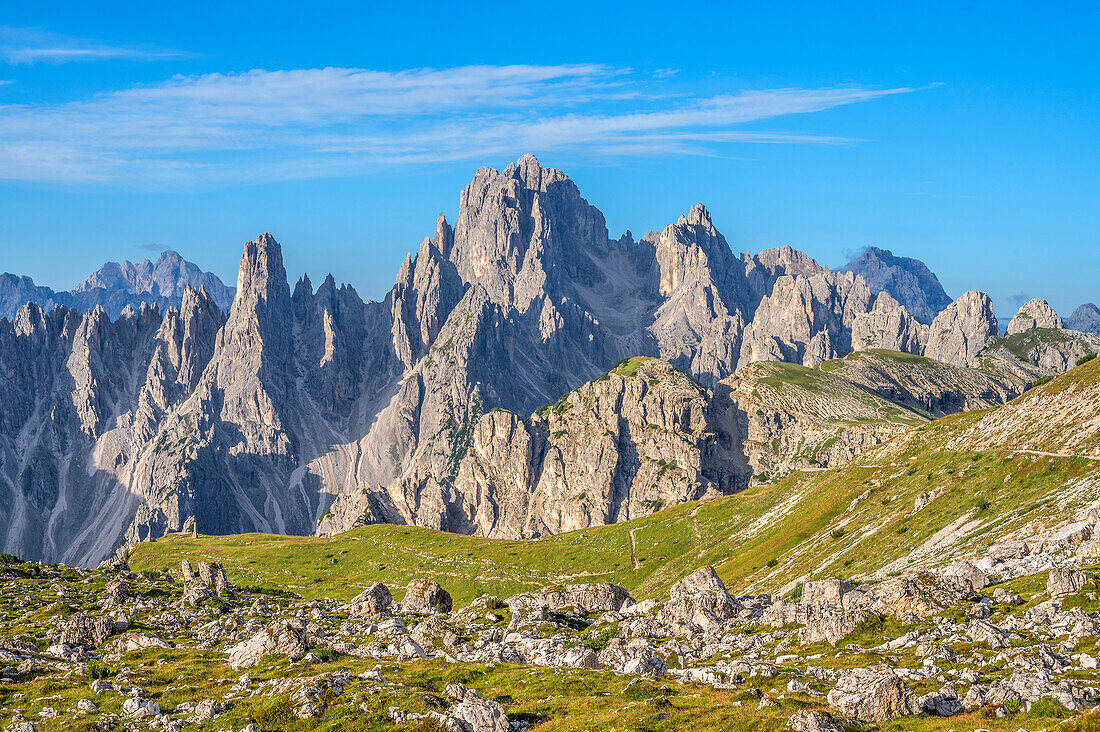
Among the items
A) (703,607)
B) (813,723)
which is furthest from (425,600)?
(813,723)

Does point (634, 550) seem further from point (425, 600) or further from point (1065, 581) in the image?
point (1065, 581)

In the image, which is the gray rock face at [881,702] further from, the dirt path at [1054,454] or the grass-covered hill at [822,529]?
the dirt path at [1054,454]

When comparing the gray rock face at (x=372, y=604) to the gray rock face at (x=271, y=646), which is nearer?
the gray rock face at (x=271, y=646)

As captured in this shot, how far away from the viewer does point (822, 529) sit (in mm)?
109250

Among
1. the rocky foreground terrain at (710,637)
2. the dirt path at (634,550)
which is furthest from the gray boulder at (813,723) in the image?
the dirt path at (634,550)

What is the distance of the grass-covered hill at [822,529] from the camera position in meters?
78.0

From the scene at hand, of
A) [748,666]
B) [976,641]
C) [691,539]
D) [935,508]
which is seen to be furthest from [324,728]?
[691,539]

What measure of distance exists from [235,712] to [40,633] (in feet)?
112

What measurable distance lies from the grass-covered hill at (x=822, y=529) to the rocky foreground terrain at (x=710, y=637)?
0.56 m

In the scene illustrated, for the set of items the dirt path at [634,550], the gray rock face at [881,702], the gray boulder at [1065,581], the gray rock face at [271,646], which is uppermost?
the gray boulder at [1065,581]

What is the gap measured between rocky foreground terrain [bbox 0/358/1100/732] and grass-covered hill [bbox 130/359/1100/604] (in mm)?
559

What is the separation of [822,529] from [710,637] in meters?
59.0

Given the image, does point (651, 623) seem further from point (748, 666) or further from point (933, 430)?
point (933, 430)

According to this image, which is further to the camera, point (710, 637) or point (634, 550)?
point (634, 550)
